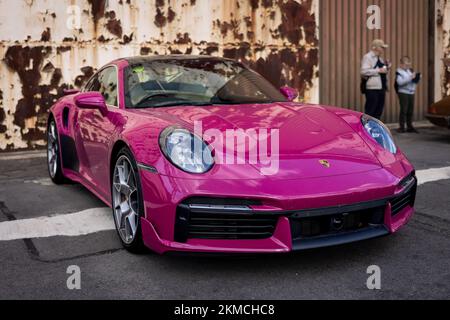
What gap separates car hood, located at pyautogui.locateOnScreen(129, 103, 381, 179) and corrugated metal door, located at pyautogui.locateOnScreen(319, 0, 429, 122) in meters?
6.59

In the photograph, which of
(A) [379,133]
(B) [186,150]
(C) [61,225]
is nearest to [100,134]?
(C) [61,225]

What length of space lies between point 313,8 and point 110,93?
6331 millimetres

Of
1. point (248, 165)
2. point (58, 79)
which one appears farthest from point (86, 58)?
point (248, 165)

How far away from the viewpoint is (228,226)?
3211mm

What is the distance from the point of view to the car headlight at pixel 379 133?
3916 mm

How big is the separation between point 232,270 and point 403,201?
113 centimetres

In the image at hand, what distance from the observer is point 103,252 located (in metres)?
3.81

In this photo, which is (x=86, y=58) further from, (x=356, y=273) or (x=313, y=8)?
(x=356, y=273)

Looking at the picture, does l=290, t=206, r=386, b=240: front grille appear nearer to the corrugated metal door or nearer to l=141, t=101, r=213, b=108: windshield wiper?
l=141, t=101, r=213, b=108: windshield wiper

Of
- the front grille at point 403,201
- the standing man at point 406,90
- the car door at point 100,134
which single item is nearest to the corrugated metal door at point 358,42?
the standing man at point 406,90

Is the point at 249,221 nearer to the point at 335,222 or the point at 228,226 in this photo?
the point at 228,226

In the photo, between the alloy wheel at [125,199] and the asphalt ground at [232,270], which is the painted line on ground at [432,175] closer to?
the asphalt ground at [232,270]

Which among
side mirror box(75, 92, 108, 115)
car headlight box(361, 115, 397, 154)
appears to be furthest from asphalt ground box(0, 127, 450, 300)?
side mirror box(75, 92, 108, 115)

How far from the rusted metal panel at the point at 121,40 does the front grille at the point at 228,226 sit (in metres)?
5.70
